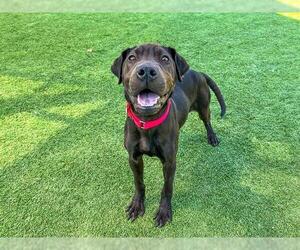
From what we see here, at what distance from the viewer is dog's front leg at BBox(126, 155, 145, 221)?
10.8 ft

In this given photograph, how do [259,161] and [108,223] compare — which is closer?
[108,223]

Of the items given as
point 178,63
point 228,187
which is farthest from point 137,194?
point 178,63

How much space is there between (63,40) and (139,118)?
13.4 feet

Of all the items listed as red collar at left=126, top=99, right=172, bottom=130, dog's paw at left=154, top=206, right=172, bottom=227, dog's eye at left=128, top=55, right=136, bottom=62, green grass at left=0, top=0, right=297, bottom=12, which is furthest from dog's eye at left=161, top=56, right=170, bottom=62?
green grass at left=0, top=0, right=297, bottom=12

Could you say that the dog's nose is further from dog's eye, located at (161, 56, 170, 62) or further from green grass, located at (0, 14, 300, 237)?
green grass, located at (0, 14, 300, 237)

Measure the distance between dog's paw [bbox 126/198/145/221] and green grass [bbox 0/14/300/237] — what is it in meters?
0.05

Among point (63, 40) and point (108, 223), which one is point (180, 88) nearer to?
point (108, 223)

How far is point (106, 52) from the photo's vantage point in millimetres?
6156

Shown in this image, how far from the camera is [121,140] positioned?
169 inches

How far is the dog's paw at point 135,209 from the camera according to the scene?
338 centimetres

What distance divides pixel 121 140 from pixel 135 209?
1030mm

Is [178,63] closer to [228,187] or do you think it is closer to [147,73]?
[147,73]

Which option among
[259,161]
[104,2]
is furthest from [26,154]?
[104,2]

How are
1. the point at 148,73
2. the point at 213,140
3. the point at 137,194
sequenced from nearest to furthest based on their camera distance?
the point at 148,73, the point at 137,194, the point at 213,140
